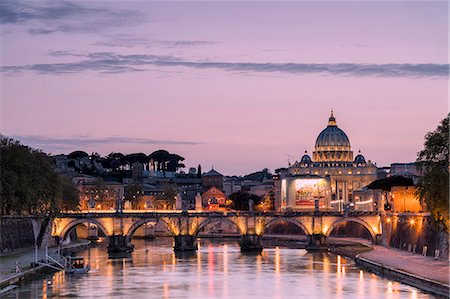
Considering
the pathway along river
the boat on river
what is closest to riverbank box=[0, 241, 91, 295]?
the pathway along river

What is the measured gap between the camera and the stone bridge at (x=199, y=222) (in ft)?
442

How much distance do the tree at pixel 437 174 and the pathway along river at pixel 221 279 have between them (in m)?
6.81

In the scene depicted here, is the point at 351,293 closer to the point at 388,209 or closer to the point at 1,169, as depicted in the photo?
the point at 1,169

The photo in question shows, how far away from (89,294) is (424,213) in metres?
39.6

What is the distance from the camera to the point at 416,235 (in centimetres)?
11081

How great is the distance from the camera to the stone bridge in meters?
135

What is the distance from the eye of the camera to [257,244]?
136 m

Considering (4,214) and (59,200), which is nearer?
(4,214)

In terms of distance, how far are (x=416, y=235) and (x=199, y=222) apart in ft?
111

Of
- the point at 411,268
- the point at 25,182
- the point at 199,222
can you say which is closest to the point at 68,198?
the point at 199,222

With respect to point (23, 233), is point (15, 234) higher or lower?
lower

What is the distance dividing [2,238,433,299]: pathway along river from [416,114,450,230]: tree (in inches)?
268

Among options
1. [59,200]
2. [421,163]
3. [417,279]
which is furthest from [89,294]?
[59,200]

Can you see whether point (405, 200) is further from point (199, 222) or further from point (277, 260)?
point (199, 222)
